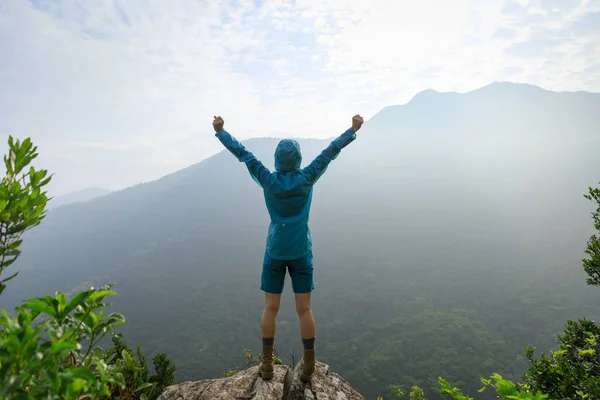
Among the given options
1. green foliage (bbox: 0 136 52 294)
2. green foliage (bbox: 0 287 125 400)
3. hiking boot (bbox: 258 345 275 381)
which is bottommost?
hiking boot (bbox: 258 345 275 381)

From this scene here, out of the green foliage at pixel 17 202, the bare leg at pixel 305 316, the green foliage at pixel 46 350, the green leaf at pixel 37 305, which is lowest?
the bare leg at pixel 305 316

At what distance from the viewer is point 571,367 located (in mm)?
4133

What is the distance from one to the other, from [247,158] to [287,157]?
55 cm

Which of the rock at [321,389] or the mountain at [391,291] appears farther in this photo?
the mountain at [391,291]

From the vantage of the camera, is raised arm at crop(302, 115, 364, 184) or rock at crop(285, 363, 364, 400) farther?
rock at crop(285, 363, 364, 400)

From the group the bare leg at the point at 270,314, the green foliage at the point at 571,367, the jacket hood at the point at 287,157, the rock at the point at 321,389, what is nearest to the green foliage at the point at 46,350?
the bare leg at the point at 270,314

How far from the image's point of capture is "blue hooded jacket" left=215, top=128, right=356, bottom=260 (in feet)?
12.3

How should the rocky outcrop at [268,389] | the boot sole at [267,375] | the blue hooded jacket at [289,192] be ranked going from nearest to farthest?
1. the blue hooded jacket at [289,192]
2. the rocky outcrop at [268,389]
3. the boot sole at [267,375]

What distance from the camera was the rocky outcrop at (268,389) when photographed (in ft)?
13.2

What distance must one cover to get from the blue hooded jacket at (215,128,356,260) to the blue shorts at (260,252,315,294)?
3.6 inches

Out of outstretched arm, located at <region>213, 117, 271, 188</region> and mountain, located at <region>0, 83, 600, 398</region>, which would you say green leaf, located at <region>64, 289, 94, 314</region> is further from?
mountain, located at <region>0, 83, 600, 398</region>

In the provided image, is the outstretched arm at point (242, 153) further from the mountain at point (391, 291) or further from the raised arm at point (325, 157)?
the mountain at point (391, 291)

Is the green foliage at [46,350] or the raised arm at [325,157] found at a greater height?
the raised arm at [325,157]

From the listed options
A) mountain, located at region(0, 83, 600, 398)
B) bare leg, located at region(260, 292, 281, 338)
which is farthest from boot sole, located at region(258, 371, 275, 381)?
mountain, located at region(0, 83, 600, 398)
